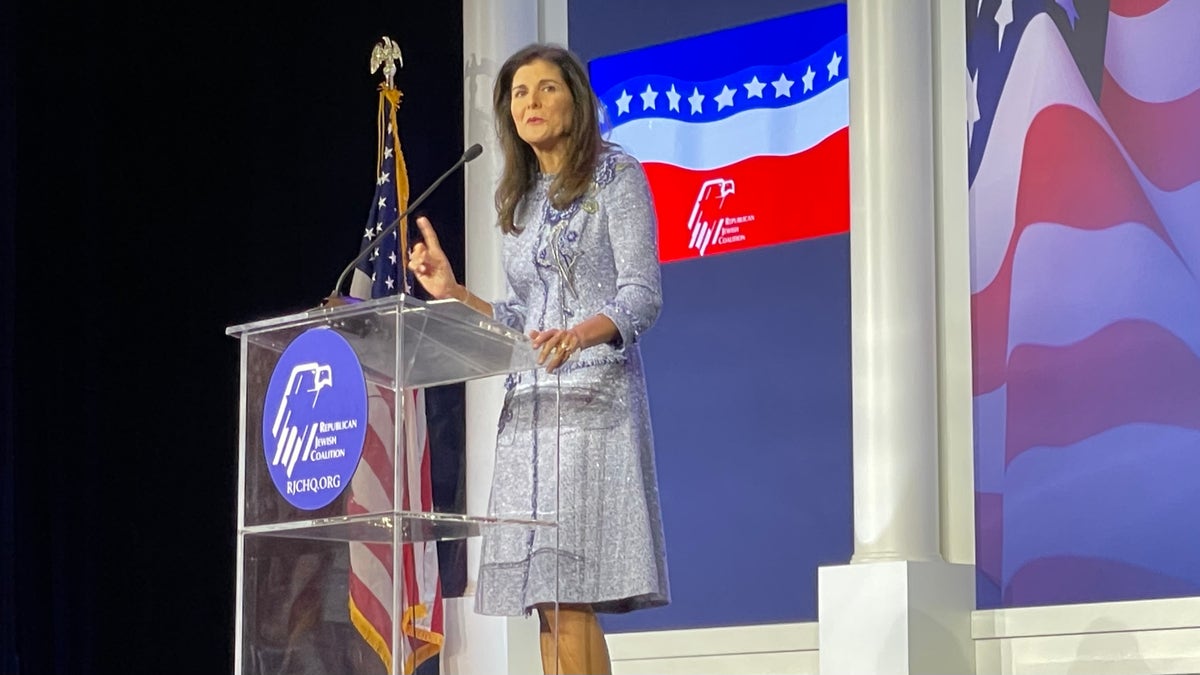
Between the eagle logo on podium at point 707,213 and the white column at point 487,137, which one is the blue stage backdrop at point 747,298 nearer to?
the eagle logo on podium at point 707,213

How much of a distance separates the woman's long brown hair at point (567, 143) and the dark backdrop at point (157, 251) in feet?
6.63

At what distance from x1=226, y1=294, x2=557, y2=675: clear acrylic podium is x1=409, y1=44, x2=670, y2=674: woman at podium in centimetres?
8

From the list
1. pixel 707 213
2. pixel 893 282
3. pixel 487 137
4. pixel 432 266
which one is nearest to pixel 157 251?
pixel 487 137

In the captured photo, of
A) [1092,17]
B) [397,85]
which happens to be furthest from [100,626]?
[1092,17]

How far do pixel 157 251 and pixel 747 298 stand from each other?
175cm

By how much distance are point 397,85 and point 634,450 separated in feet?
9.15

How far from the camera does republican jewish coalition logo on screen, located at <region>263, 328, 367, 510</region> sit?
233cm

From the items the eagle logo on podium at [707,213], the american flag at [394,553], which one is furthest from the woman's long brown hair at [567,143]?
→ the eagle logo on podium at [707,213]

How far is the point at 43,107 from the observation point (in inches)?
180

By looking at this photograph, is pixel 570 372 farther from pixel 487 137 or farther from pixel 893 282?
pixel 487 137

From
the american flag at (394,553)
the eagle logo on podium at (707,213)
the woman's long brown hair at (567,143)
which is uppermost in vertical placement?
the eagle logo on podium at (707,213)

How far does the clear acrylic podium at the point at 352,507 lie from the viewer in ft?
7.61

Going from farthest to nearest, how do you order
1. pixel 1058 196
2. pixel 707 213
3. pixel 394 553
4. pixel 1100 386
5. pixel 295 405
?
pixel 707 213, pixel 1058 196, pixel 1100 386, pixel 295 405, pixel 394 553

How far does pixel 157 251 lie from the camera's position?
486 centimetres
